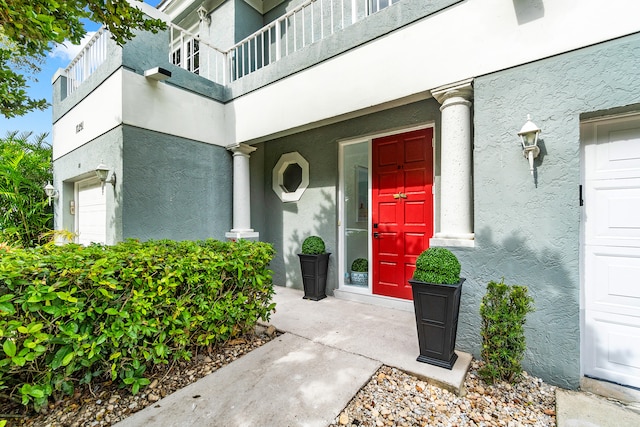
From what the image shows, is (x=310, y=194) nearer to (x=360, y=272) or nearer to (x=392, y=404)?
(x=360, y=272)

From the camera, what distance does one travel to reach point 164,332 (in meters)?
2.46

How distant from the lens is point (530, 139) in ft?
8.43

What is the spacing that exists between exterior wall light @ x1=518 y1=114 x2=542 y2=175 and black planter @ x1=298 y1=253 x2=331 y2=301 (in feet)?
10.4

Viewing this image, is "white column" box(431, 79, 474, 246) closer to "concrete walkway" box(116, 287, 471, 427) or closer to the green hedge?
"concrete walkway" box(116, 287, 471, 427)

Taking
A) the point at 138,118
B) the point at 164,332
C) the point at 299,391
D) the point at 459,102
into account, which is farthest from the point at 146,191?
the point at 459,102

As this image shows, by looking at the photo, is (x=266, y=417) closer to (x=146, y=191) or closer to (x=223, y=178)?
(x=146, y=191)

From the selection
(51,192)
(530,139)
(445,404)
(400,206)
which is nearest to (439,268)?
(445,404)

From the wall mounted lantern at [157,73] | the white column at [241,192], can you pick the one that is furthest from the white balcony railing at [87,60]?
the white column at [241,192]

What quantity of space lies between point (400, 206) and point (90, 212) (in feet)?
19.1

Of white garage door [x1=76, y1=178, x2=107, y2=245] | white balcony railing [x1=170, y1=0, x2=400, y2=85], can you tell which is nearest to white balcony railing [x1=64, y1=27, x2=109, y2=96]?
→ white balcony railing [x1=170, y1=0, x2=400, y2=85]

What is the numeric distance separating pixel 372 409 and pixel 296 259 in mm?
3573

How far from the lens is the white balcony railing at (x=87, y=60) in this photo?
4766 mm

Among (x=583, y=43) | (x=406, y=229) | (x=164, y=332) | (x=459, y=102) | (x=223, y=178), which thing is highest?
(x=583, y=43)

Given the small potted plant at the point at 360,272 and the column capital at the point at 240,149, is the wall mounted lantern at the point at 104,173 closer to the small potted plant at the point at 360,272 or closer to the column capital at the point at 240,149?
the column capital at the point at 240,149
